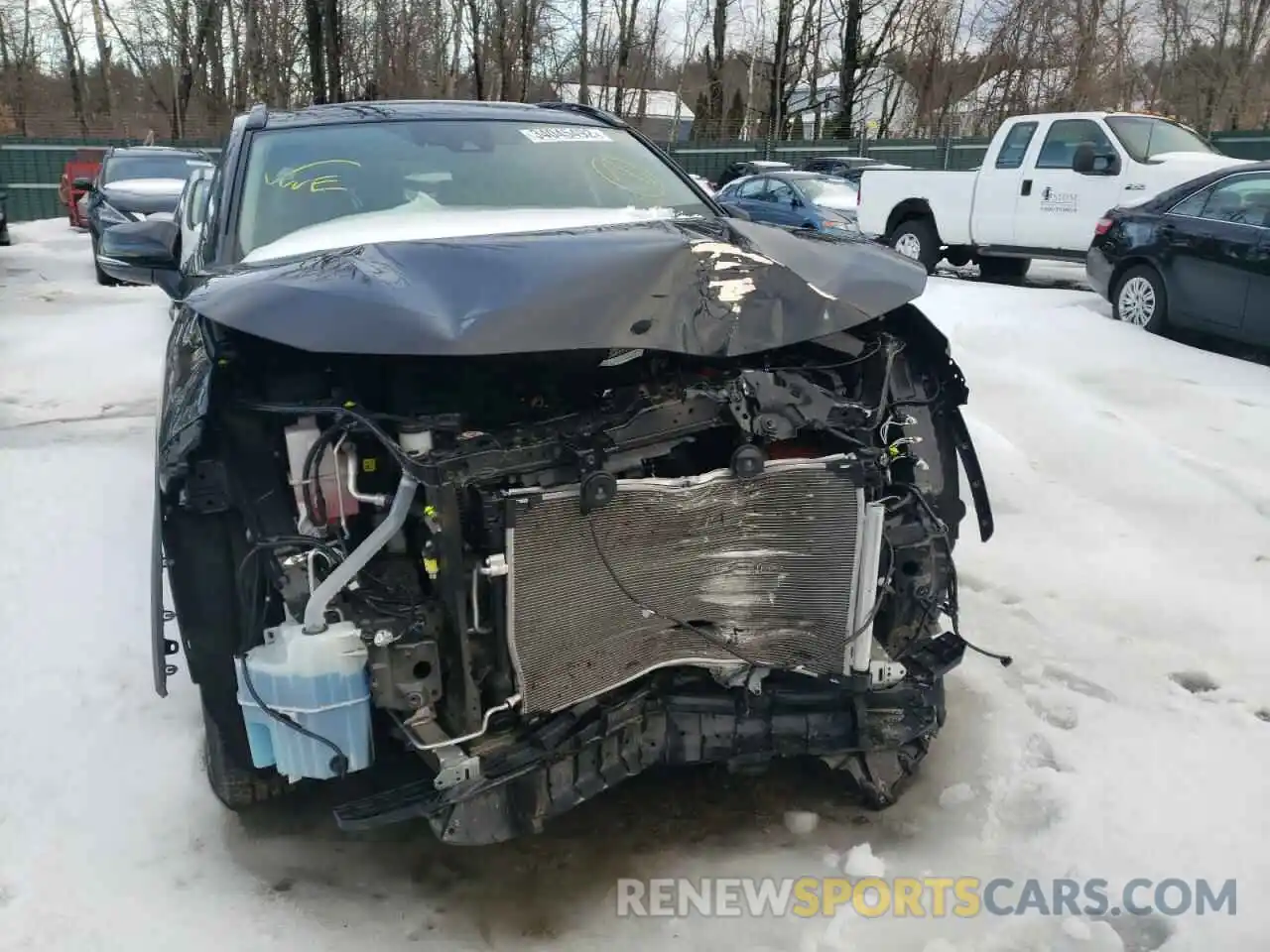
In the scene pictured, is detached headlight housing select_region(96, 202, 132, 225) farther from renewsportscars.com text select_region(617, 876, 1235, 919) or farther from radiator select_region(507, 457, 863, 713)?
renewsportscars.com text select_region(617, 876, 1235, 919)

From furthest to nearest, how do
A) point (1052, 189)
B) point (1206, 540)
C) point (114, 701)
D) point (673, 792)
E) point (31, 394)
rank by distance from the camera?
point (1052, 189) → point (31, 394) → point (1206, 540) → point (114, 701) → point (673, 792)

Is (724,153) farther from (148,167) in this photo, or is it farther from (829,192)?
(148,167)

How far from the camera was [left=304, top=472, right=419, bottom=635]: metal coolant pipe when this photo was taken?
2312 mm

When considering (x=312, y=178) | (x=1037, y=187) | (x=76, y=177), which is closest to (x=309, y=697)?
(x=312, y=178)

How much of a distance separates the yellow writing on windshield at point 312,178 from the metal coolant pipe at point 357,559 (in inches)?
69.4

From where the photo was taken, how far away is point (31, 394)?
7543mm

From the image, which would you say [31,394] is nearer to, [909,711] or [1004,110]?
[909,711]

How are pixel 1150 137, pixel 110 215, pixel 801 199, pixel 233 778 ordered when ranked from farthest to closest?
1. pixel 801 199
2. pixel 110 215
3. pixel 1150 137
4. pixel 233 778

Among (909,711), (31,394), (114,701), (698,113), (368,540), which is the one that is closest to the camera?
(368,540)

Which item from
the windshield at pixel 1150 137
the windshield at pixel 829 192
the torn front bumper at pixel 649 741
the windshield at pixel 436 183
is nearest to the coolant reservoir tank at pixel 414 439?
the torn front bumper at pixel 649 741

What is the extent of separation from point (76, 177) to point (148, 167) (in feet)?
28.1

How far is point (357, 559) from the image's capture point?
7.59ft

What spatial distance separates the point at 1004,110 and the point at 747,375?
3521 cm

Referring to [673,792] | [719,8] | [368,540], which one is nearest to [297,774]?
[368,540]
